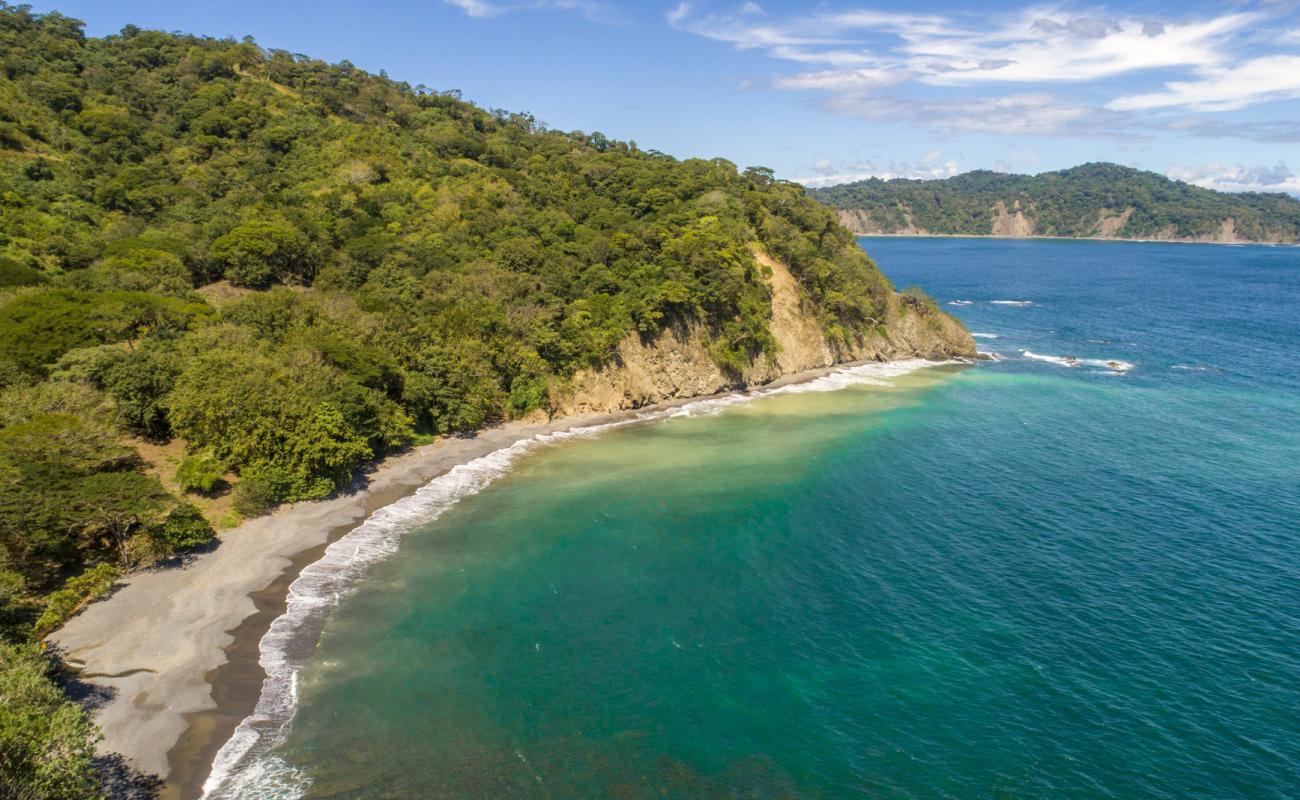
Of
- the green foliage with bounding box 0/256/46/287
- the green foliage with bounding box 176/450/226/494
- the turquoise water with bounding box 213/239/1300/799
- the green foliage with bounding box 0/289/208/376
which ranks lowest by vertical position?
the turquoise water with bounding box 213/239/1300/799

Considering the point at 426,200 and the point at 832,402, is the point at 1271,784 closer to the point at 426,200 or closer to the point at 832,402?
the point at 832,402

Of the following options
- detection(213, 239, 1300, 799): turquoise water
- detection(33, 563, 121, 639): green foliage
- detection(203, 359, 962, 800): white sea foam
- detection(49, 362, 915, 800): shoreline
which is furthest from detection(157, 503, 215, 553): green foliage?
detection(213, 239, 1300, 799): turquoise water

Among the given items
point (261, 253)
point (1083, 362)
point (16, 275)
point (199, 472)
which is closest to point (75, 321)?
point (16, 275)

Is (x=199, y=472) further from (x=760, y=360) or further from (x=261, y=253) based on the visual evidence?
(x=760, y=360)

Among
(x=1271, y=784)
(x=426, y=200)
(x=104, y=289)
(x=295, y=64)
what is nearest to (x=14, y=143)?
(x=104, y=289)

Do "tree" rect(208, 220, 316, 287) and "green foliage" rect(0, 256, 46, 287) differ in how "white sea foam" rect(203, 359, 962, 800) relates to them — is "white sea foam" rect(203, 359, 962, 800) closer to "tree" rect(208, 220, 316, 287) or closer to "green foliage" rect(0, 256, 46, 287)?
"tree" rect(208, 220, 316, 287)

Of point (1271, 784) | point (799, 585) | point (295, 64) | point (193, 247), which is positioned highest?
point (295, 64)
